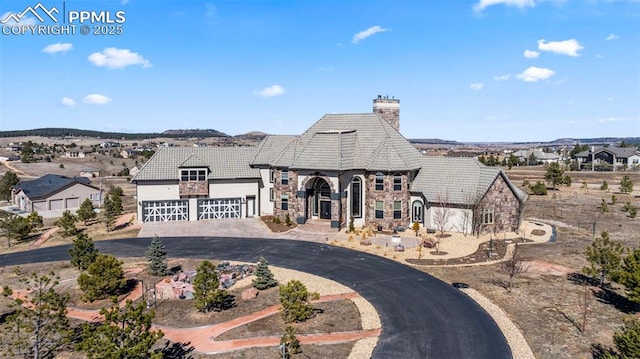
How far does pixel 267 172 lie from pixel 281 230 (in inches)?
392

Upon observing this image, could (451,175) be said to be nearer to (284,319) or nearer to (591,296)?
(591,296)

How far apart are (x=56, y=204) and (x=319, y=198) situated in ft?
131

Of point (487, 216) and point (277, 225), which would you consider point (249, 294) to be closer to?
point (277, 225)

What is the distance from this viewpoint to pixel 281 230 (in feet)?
141

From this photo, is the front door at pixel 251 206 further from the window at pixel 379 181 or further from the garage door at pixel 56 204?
the garage door at pixel 56 204

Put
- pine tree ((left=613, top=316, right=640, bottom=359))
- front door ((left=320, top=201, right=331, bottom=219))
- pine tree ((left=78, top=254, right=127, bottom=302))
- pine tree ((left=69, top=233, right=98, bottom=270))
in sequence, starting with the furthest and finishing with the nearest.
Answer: front door ((left=320, top=201, right=331, bottom=219)), pine tree ((left=69, top=233, right=98, bottom=270)), pine tree ((left=78, top=254, right=127, bottom=302)), pine tree ((left=613, top=316, right=640, bottom=359))

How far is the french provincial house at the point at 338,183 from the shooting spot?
41.7m

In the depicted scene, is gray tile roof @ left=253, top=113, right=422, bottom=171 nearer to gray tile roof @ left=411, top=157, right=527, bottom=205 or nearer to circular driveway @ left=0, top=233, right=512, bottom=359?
gray tile roof @ left=411, top=157, right=527, bottom=205

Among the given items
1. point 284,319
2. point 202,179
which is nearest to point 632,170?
point 202,179

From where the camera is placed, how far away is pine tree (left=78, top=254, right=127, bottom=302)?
77.4ft

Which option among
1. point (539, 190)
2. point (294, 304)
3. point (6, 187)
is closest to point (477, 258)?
point (294, 304)

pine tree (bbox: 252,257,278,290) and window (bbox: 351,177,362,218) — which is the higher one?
window (bbox: 351,177,362,218)

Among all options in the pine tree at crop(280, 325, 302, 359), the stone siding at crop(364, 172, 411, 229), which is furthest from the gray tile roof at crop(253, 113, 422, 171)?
the pine tree at crop(280, 325, 302, 359)

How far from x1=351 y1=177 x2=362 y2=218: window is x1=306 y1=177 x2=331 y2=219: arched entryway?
9.52 ft
